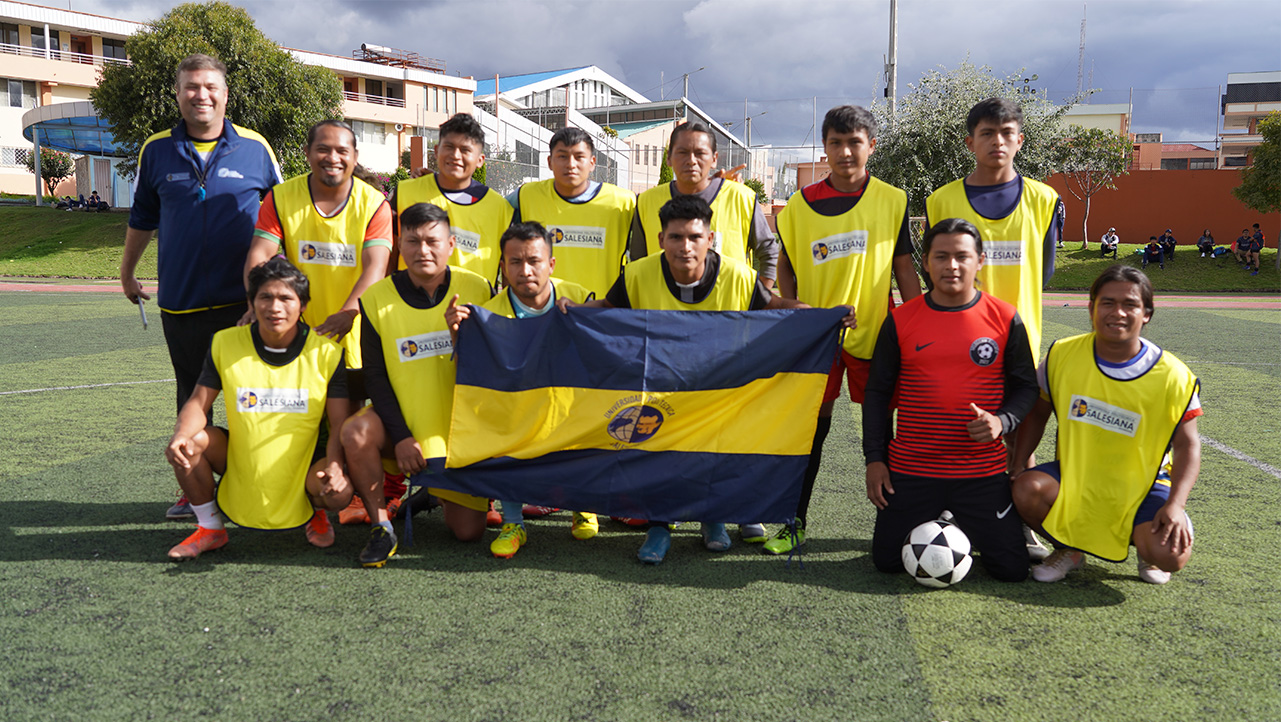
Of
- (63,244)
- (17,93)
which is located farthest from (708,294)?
(17,93)

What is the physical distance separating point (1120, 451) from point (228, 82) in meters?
28.5

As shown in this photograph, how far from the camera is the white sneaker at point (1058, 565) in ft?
11.4

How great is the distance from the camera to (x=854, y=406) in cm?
748

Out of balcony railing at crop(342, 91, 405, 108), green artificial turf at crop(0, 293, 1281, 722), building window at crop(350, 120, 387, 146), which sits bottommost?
green artificial turf at crop(0, 293, 1281, 722)

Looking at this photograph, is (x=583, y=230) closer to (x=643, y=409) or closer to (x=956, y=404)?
(x=643, y=409)

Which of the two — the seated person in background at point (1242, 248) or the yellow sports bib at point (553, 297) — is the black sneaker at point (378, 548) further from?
the seated person in background at point (1242, 248)

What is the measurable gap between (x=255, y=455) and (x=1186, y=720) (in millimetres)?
3609

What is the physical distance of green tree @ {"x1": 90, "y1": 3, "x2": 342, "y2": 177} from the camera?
25.4 metres

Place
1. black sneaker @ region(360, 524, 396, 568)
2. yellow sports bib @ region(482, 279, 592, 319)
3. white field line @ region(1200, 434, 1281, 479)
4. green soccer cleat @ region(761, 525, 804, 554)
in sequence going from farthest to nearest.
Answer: white field line @ region(1200, 434, 1281, 479) → yellow sports bib @ region(482, 279, 592, 319) → green soccer cleat @ region(761, 525, 804, 554) → black sneaker @ region(360, 524, 396, 568)

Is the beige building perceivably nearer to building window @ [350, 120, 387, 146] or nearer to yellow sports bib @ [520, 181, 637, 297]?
building window @ [350, 120, 387, 146]

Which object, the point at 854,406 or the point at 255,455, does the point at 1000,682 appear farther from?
the point at 854,406

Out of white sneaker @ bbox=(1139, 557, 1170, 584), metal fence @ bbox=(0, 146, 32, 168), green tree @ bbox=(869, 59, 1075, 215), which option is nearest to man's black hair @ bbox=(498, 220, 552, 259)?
white sneaker @ bbox=(1139, 557, 1170, 584)

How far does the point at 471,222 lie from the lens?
436 cm

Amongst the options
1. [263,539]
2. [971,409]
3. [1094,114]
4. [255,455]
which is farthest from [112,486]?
[1094,114]
